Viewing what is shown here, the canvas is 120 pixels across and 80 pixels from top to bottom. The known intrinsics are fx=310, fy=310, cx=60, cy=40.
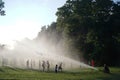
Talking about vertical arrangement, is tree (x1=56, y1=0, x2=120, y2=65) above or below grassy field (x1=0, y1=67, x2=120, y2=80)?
above

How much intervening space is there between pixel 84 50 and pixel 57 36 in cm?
5387

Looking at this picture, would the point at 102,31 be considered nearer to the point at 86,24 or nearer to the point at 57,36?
the point at 86,24

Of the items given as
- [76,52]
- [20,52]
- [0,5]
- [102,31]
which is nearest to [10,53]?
[20,52]

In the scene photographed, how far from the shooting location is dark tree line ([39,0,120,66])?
320 feet

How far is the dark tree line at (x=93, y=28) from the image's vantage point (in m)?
97.6

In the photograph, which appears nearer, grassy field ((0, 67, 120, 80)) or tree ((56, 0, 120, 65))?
grassy field ((0, 67, 120, 80))

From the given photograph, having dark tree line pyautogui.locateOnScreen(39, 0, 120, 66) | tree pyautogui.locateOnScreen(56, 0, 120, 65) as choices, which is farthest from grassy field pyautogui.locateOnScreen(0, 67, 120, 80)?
dark tree line pyautogui.locateOnScreen(39, 0, 120, 66)

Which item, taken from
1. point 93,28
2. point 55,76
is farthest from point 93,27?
point 55,76

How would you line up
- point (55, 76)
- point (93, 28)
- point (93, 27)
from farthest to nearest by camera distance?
point (93, 28), point (93, 27), point (55, 76)

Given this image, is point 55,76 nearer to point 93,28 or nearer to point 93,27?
point 93,27

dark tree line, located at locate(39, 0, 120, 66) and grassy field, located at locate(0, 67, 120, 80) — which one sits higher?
Result: dark tree line, located at locate(39, 0, 120, 66)

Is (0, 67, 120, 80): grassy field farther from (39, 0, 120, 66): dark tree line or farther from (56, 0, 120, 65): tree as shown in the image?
(39, 0, 120, 66): dark tree line

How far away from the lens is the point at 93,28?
98.9 m

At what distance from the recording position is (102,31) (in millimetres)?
97562
